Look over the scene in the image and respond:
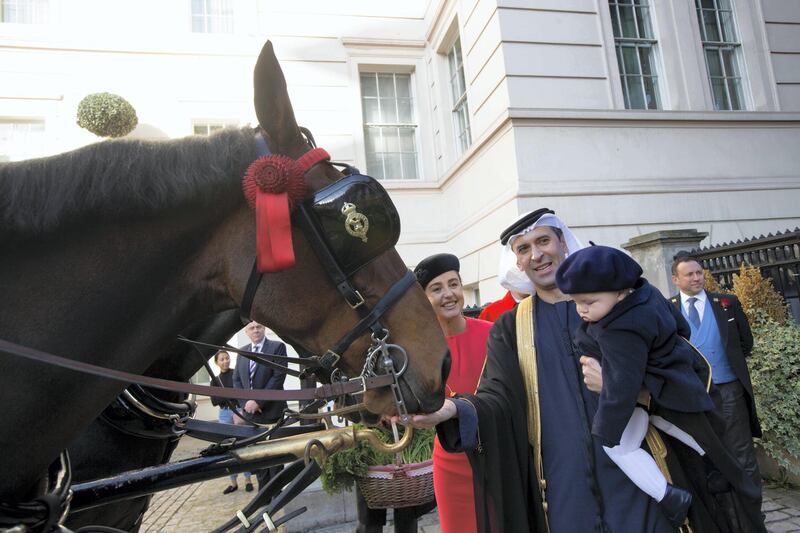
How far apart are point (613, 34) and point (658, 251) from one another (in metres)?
3.77

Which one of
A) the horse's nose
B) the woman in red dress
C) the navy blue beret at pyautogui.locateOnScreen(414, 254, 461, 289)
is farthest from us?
the navy blue beret at pyautogui.locateOnScreen(414, 254, 461, 289)

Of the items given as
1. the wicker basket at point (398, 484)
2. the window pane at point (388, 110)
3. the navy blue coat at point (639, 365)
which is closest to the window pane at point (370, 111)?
the window pane at point (388, 110)

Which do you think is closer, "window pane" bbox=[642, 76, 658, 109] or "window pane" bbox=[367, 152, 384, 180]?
"window pane" bbox=[642, 76, 658, 109]

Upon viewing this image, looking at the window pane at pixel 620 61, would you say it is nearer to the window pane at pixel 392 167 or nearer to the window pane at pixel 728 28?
the window pane at pixel 728 28

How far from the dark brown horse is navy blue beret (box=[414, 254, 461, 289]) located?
1586mm

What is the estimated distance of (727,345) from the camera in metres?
4.34

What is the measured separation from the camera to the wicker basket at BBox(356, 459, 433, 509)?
8.30 feet

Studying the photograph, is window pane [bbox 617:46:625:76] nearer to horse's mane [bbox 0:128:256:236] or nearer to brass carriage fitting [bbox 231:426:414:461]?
brass carriage fitting [bbox 231:426:414:461]

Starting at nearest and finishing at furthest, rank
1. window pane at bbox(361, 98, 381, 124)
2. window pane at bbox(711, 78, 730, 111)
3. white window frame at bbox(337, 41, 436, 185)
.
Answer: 1. window pane at bbox(711, 78, 730, 111)
2. white window frame at bbox(337, 41, 436, 185)
3. window pane at bbox(361, 98, 381, 124)

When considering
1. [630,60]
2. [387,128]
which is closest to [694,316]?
[630,60]

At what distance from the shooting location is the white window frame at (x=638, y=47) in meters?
7.69

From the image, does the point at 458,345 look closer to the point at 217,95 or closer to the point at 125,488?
the point at 125,488

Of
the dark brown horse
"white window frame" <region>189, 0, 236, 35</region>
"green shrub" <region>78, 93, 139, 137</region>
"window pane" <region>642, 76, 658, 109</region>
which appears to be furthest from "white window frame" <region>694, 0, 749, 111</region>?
"green shrub" <region>78, 93, 139, 137</region>

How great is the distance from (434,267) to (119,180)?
203 cm
